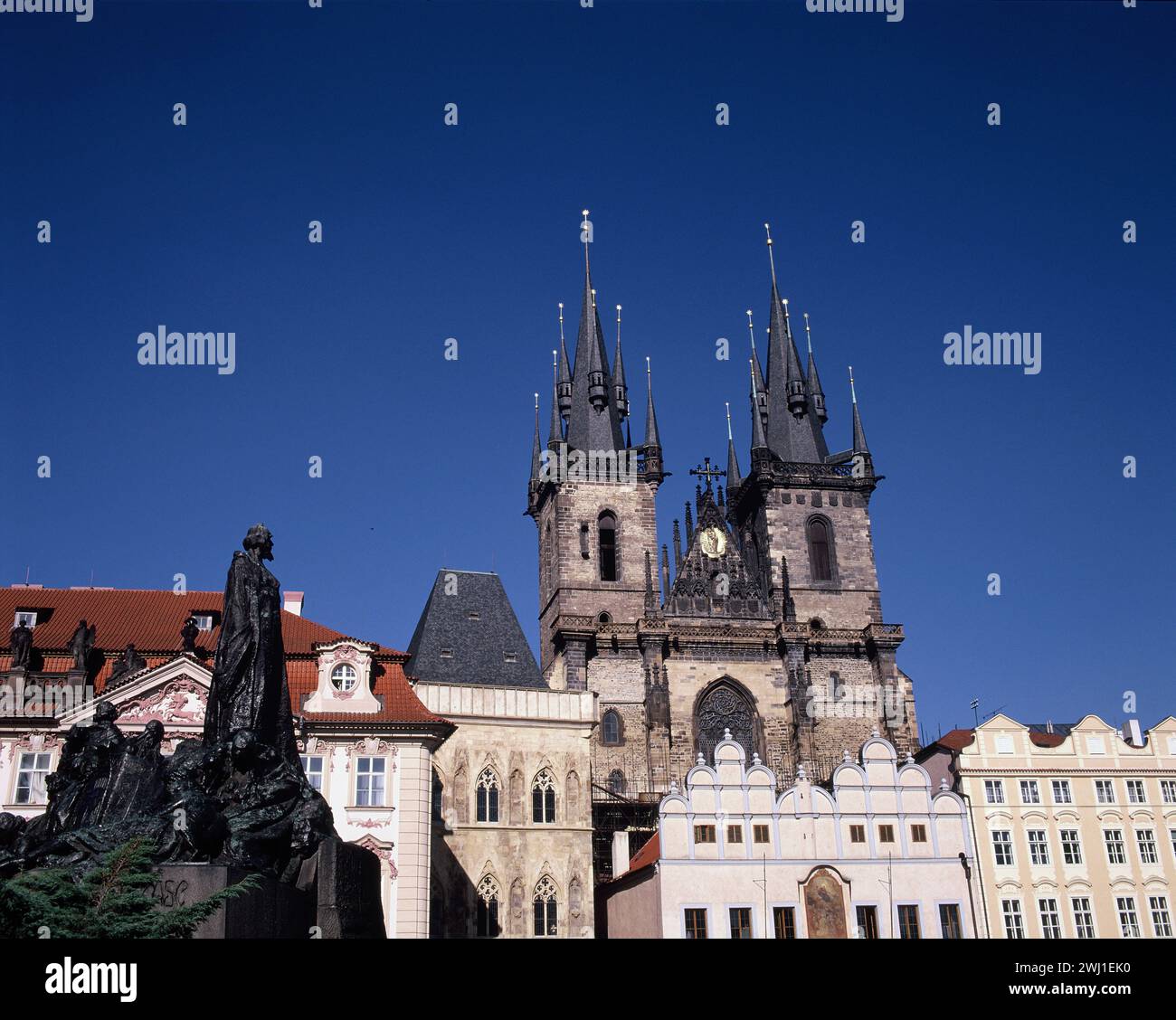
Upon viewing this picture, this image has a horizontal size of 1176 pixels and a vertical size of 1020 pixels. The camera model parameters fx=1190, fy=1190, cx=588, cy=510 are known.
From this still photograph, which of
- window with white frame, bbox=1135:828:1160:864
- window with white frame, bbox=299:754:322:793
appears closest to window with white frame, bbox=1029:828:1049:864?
window with white frame, bbox=1135:828:1160:864

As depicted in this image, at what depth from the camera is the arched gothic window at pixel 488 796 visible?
3456 centimetres

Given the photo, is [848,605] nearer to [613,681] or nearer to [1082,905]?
[613,681]

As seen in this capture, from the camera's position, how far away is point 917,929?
113 ft

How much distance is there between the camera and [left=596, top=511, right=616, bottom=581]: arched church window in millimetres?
55250

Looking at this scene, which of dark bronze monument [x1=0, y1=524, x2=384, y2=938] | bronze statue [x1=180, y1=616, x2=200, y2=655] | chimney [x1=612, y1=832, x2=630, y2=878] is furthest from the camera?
chimney [x1=612, y1=832, x2=630, y2=878]

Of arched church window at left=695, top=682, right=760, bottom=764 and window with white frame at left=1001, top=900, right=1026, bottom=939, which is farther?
arched church window at left=695, top=682, right=760, bottom=764

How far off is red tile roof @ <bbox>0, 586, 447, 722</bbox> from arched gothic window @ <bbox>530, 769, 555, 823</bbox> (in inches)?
209

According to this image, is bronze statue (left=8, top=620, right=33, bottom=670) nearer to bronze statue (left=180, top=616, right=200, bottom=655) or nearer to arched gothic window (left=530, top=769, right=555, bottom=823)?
bronze statue (left=180, top=616, right=200, bottom=655)

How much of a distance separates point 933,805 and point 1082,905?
5566 millimetres

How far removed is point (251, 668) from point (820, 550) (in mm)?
48104

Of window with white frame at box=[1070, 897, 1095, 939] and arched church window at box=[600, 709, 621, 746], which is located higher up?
arched church window at box=[600, 709, 621, 746]

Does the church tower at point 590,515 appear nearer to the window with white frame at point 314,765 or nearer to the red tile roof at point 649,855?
the red tile roof at point 649,855

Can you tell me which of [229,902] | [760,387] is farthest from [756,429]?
[229,902]
